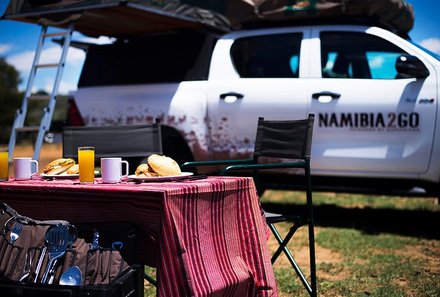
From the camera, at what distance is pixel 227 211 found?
2.55m

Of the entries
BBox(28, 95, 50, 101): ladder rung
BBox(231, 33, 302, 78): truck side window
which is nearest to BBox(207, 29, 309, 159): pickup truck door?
BBox(231, 33, 302, 78): truck side window

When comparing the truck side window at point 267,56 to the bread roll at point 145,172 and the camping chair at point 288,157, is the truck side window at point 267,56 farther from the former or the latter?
the bread roll at point 145,172

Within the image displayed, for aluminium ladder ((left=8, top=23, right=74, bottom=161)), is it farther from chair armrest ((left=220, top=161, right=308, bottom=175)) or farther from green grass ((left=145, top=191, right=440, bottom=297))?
chair armrest ((left=220, top=161, right=308, bottom=175))

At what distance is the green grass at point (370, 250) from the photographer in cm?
366

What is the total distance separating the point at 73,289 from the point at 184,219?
479 millimetres

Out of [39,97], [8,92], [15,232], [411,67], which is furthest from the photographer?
[8,92]

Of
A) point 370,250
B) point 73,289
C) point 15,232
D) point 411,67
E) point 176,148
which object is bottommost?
point 370,250

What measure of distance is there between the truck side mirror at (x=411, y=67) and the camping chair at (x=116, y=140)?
238 cm

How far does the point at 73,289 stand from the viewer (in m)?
2.07

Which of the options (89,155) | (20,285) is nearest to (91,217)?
(89,155)

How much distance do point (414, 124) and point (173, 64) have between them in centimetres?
237

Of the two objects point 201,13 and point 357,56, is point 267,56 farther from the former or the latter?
point 357,56

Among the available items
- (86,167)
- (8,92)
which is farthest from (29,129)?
(8,92)

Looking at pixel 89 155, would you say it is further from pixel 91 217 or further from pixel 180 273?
pixel 180 273
